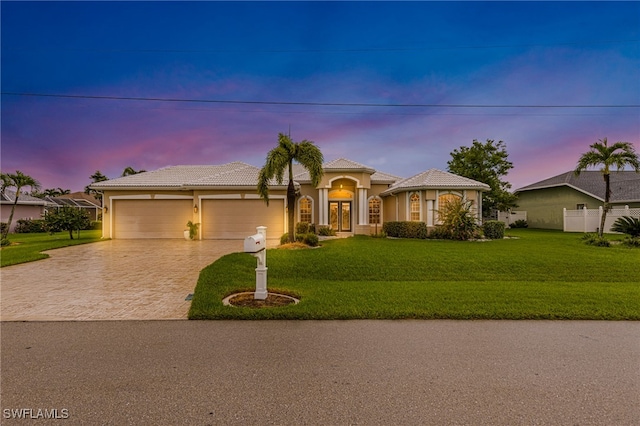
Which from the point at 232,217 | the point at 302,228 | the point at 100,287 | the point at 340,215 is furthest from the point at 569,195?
the point at 100,287

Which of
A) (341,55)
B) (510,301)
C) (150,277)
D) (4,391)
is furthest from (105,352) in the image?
(341,55)

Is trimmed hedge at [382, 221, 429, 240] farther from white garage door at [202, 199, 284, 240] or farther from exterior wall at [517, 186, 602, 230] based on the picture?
exterior wall at [517, 186, 602, 230]

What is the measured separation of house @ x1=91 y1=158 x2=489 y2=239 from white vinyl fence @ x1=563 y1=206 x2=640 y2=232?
8998 mm

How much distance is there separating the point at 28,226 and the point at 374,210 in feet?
93.8

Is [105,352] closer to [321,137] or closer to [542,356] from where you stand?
[542,356]

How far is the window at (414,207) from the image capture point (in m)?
16.8

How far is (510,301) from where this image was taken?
5316 mm

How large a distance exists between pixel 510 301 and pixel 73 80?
738 inches

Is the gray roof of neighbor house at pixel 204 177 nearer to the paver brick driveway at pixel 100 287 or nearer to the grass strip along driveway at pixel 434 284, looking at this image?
the paver brick driveway at pixel 100 287

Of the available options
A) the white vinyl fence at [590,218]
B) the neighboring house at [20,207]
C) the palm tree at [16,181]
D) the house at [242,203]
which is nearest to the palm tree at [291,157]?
the house at [242,203]

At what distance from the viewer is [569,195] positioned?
22750 millimetres

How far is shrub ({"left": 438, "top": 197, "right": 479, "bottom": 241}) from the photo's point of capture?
575 inches

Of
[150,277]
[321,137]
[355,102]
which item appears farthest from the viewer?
[321,137]

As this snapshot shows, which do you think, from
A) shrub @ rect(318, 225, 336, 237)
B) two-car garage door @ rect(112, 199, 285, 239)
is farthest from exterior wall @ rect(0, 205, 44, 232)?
shrub @ rect(318, 225, 336, 237)
